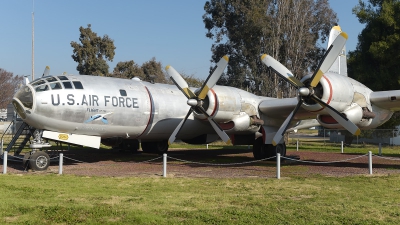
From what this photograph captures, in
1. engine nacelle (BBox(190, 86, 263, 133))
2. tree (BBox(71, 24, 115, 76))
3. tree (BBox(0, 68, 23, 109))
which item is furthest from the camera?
tree (BBox(0, 68, 23, 109))

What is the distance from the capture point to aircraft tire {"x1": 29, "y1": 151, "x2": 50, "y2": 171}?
48.9 ft

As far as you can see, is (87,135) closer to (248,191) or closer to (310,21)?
(248,191)

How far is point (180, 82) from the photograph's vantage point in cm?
1786

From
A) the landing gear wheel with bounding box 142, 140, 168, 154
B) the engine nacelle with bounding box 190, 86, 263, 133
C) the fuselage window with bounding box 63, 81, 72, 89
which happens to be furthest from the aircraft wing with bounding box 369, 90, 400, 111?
the landing gear wheel with bounding box 142, 140, 168, 154

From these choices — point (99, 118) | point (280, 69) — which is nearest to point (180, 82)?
point (99, 118)

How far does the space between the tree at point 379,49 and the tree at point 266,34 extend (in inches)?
244

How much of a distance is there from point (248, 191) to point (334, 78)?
20.3ft

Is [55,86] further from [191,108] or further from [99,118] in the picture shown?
[191,108]

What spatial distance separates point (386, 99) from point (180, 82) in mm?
7970

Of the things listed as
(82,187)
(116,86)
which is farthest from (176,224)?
(116,86)

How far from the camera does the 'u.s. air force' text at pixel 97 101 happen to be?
50.7ft

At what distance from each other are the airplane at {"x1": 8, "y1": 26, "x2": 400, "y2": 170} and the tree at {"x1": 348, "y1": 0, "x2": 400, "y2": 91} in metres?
14.7

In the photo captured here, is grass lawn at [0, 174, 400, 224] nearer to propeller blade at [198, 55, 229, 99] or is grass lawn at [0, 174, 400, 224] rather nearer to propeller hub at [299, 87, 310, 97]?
propeller hub at [299, 87, 310, 97]

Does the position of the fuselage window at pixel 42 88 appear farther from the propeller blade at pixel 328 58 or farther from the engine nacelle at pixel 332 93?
the propeller blade at pixel 328 58
